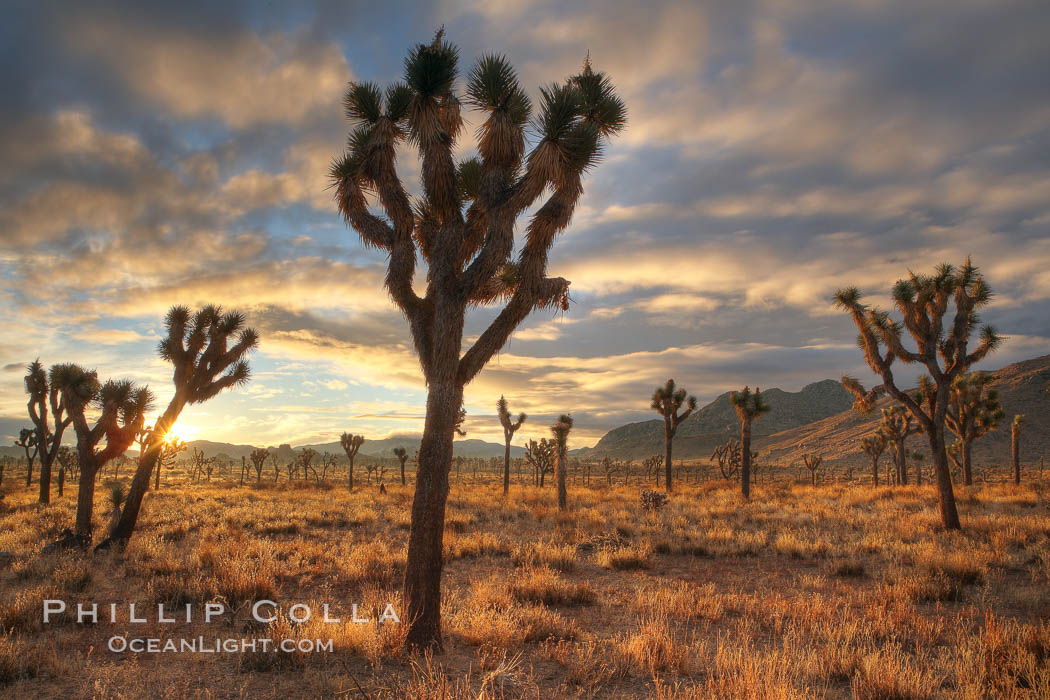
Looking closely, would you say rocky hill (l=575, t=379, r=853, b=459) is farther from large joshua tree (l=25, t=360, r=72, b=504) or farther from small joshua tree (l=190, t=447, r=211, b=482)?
large joshua tree (l=25, t=360, r=72, b=504)

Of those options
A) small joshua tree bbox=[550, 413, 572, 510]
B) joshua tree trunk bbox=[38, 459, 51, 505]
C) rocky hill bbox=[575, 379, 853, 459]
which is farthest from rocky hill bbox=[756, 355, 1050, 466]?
joshua tree trunk bbox=[38, 459, 51, 505]

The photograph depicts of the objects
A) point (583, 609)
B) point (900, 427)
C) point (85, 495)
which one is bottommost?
point (583, 609)

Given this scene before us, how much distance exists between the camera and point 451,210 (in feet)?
26.3

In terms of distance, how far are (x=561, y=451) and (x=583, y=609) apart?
55.8 feet

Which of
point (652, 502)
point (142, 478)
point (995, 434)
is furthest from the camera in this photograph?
point (995, 434)

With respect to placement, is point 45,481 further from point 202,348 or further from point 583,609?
point 583,609

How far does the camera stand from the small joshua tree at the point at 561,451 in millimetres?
25375

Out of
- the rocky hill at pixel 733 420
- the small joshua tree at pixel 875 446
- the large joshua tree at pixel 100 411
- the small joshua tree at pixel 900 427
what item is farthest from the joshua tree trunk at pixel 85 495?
the rocky hill at pixel 733 420

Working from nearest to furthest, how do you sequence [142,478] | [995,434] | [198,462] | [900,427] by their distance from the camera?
[142,478], [900,427], [198,462], [995,434]

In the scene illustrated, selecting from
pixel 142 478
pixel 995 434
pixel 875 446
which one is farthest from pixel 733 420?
pixel 142 478

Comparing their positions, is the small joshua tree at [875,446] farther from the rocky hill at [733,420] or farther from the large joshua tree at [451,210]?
the rocky hill at [733,420]

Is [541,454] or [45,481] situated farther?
[541,454]

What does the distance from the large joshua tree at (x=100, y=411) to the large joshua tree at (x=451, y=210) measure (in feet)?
42.6

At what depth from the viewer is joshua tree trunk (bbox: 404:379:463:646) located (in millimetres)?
6930
